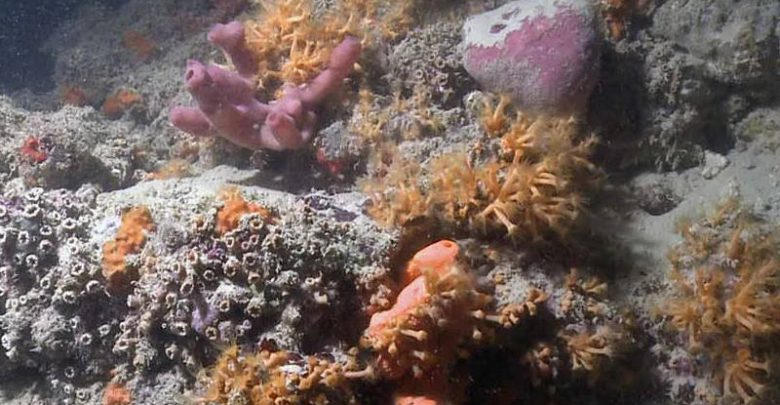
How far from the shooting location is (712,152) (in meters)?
4.53

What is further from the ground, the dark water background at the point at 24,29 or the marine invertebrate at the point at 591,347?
the dark water background at the point at 24,29

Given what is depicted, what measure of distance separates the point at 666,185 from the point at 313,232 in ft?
8.40

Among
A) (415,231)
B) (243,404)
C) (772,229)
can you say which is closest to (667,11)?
(772,229)

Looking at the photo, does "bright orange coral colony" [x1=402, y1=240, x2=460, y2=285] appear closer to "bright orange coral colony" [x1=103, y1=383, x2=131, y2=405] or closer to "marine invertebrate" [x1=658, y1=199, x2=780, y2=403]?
"marine invertebrate" [x1=658, y1=199, x2=780, y2=403]

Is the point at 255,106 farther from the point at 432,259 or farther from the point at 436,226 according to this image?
the point at 432,259

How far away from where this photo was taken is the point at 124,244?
3811 mm

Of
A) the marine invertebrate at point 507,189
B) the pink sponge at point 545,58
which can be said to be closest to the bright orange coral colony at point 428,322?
the marine invertebrate at point 507,189

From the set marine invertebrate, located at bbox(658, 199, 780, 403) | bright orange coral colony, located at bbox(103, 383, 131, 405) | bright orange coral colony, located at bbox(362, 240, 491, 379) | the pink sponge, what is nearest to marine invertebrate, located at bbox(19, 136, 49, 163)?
bright orange coral colony, located at bbox(103, 383, 131, 405)

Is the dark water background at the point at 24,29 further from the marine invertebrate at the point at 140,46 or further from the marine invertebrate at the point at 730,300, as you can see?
the marine invertebrate at the point at 730,300

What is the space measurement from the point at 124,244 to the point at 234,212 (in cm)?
86

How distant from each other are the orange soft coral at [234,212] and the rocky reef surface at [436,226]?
0.03 metres

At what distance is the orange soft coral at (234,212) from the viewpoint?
11.3ft

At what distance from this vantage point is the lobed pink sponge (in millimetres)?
4320

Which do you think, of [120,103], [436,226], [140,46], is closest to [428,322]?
[436,226]
